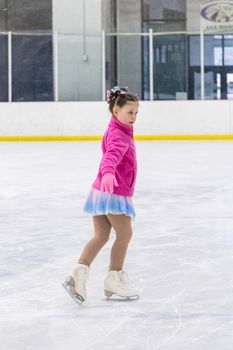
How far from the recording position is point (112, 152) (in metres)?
2.65

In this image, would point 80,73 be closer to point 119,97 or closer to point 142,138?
point 142,138

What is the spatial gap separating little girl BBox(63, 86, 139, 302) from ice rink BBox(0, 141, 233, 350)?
10 centimetres

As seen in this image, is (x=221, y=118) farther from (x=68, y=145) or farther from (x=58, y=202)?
(x=58, y=202)

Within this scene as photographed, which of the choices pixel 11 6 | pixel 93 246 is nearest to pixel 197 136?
pixel 11 6

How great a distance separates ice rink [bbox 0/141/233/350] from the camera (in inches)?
95.0

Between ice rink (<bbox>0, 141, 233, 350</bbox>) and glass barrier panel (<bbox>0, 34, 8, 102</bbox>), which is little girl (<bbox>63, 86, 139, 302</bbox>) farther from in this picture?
glass barrier panel (<bbox>0, 34, 8, 102</bbox>)

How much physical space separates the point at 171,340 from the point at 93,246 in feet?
1.97

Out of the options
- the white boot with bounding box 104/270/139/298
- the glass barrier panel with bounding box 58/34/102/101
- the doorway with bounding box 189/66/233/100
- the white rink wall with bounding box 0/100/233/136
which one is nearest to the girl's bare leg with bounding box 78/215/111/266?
the white boot with bounding box 104/270/139/298

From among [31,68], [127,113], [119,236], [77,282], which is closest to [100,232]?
[119,236]

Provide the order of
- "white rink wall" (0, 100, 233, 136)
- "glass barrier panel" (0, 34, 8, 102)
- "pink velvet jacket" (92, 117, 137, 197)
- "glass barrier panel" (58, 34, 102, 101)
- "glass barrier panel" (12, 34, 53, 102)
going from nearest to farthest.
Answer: "pink velvet jacket" (92, 117, 137, 197)
"white rink wall" (0, 100, 233, 136)
"glass barrier panel" (0, 34, 8, 102)
"glass barrier panel" (12, 34, 53, 102)
"glass barrier panel" (58, 34, 102, 101)

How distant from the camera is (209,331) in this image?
244 centimetres

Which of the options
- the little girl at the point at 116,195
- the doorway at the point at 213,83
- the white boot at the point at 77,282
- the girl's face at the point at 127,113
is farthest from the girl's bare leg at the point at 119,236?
the doorway at the point at 213,83

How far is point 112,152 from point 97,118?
12033 mm

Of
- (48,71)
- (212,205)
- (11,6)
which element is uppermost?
(11,6)
